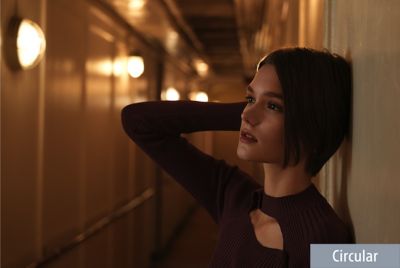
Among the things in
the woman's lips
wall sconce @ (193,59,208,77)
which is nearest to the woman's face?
the woman's lips

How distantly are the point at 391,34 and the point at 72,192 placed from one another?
2301 millimetres

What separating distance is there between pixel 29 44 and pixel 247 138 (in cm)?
124

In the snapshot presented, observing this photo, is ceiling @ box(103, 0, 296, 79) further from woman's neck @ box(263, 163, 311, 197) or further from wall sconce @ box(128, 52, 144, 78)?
woman's neck @ box(263, 163, 311, 197)

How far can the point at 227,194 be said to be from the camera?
1.12m

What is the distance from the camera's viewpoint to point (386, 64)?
64cm

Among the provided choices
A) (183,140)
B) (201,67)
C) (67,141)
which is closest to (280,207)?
(183,140)

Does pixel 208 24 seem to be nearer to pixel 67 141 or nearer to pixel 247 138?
pixel 67 141

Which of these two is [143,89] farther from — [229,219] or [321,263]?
[321,263]

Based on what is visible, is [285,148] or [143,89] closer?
[285,148]

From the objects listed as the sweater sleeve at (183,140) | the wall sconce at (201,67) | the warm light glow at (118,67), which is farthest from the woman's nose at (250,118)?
the wall sconce at (201,67)

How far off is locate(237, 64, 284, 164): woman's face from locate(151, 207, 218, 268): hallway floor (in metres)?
4.54

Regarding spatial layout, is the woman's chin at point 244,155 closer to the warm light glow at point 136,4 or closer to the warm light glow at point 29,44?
the warm light glow at point 29,44

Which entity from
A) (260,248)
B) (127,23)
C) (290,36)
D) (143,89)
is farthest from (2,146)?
(143,89)

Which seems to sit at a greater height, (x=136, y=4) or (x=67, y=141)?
(x=136, y=4)
